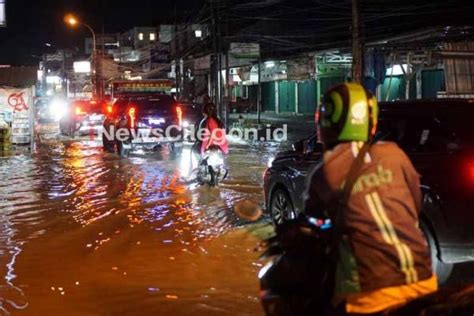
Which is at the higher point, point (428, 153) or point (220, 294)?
point (428, 153)

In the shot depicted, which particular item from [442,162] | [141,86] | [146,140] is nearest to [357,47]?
[146,140]

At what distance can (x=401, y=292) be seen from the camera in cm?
271

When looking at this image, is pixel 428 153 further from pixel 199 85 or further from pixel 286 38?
pixel 199 85

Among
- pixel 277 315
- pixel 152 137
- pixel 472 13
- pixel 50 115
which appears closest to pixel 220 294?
pixel 277 315

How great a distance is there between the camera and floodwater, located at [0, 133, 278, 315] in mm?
5922

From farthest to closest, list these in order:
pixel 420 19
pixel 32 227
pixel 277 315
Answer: pixel 420 19 → pixel 32 227 → pixel 277 315

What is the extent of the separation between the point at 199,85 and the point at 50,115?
42.4 feet

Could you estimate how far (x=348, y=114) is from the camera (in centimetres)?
278

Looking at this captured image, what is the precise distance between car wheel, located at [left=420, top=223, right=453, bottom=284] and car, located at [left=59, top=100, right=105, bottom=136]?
24492 mm

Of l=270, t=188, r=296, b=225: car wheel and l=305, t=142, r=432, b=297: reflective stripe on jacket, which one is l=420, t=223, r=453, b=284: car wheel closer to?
l=270, t=188, r=296, b=225: car wheel

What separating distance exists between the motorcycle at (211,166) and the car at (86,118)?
1707 centimetres

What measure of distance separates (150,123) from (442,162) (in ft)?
45.7

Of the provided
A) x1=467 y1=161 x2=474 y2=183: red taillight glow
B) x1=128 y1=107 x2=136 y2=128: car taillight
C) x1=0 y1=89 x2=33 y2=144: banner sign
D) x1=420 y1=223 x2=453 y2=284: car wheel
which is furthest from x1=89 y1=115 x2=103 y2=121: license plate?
x1=467 y1=161 x2=474 y2=183: red taillight glow

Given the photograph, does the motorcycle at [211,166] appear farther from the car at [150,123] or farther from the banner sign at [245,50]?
the banner sign at [245,50]
